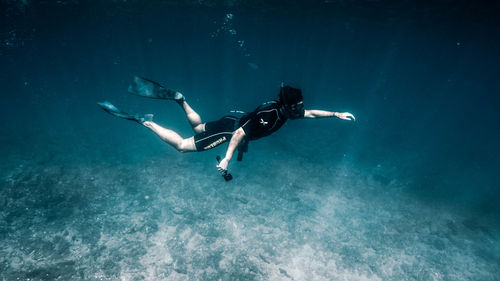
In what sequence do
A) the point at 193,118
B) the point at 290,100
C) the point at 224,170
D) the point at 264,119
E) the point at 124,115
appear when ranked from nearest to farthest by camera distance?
the point at 224,170, the point at 290,100, the point at 264,119, the point at 124,115, the point at 193,118

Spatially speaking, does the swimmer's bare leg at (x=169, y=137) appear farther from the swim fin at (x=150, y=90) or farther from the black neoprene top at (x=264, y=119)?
the black neoprene top at (x=264, y=119)

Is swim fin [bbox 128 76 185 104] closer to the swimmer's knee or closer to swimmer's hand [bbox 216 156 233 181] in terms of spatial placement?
the swimmer's knee

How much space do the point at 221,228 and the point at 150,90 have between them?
4.87 m

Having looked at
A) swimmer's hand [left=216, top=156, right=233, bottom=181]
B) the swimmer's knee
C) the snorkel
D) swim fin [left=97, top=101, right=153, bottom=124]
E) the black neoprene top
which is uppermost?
the snorkel

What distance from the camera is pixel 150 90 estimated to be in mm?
5422

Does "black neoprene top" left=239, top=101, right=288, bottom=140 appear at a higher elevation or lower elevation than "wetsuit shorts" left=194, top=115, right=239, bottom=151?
higher

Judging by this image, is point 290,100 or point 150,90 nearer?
point 290,100

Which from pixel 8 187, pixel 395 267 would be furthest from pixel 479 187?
pixel 8 187

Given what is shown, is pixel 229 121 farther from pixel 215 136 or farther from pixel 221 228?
pixel 221 228

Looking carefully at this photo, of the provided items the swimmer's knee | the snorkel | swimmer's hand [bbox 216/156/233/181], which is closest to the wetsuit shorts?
the swimmer's knee

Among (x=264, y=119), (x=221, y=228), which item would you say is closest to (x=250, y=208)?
(x=221, y=228)

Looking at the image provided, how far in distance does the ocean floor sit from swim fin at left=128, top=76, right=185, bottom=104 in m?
4.44

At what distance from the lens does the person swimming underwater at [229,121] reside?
412 centimetres

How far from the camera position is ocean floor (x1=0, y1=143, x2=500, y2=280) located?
6.19 m
